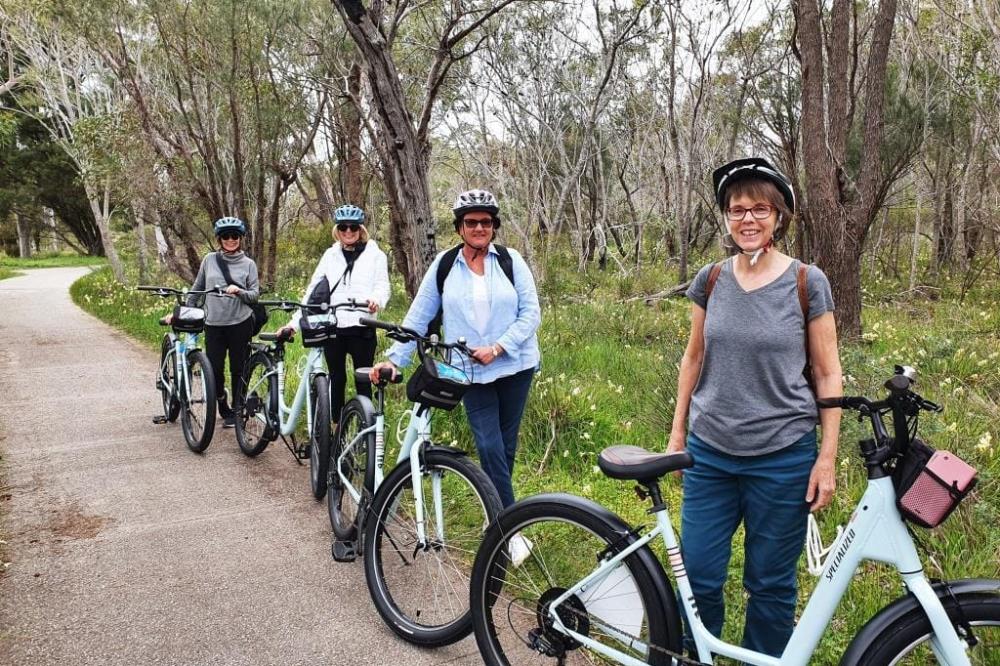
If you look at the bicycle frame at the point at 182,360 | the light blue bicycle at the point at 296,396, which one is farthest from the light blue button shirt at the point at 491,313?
the bicycle frame at the point at 182,360

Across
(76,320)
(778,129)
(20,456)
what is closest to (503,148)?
(778,129)

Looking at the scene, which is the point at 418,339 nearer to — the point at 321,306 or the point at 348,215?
the point at 321,306

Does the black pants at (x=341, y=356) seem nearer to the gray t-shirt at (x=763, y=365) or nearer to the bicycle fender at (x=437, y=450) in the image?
the bicycle fender at (x=437, y=450)

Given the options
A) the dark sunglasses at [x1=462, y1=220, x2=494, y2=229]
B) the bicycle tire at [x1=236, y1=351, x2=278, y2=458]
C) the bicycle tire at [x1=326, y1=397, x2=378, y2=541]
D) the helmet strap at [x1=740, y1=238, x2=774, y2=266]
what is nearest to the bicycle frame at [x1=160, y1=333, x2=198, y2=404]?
the bicycle tire at [x1=236, y1=351, x2=278, y2=458]

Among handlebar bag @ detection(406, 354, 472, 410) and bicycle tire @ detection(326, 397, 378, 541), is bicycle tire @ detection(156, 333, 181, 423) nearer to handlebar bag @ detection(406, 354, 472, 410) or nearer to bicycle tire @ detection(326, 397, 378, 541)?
bicycle tire @ detection(326, 397, 378, 541)

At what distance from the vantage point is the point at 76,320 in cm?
1374

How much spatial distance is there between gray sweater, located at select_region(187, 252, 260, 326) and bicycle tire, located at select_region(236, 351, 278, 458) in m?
0.67

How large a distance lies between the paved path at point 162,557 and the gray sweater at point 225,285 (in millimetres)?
1072

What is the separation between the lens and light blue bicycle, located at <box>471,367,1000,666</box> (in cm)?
187

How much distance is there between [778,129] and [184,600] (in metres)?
13.9

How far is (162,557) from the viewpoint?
3941 mm

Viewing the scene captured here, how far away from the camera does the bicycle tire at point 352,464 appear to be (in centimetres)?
367

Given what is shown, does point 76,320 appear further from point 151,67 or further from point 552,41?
point 552,41

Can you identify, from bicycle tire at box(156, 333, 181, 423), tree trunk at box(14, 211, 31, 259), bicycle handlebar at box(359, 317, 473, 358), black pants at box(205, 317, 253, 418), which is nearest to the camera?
bicycle handlebar at box(359, 317, 473, 358)
